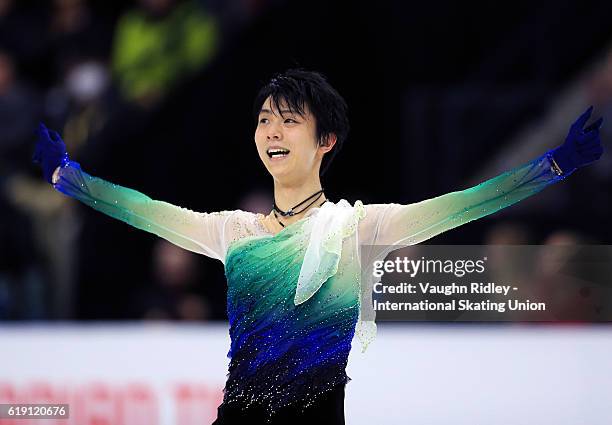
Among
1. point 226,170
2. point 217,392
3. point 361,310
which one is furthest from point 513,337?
point 226,170

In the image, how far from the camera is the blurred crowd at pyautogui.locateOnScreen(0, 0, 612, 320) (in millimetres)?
6293

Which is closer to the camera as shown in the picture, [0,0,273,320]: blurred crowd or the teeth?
the teeth

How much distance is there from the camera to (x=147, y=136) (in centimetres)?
685

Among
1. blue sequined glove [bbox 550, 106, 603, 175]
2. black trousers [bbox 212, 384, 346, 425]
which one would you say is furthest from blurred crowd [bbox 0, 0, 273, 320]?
blue sequined glove [bbox 550, 106, 603, 175]

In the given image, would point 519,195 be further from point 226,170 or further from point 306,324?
point 226,170

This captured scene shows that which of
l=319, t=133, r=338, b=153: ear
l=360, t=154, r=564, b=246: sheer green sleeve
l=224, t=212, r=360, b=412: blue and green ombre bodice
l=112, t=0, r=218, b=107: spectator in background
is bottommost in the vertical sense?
l=224, t=212, r=360, b=412: blue and green ombre bodice

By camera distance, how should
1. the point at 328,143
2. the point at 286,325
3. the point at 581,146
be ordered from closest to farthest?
1. the point at 581,146
2. the point at 286,325
3. the point at 328,143

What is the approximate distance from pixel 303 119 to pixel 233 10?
4.13m

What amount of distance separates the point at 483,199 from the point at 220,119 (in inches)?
151

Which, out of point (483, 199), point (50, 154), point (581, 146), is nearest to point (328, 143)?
point (483, 199)

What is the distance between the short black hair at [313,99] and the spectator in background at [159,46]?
3776 mm

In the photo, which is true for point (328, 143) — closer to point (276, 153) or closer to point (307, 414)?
point (276, 153)

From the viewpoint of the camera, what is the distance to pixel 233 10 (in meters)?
7.17

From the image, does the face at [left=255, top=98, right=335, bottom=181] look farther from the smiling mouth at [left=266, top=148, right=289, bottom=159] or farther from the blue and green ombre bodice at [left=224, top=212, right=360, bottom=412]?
the blue and green ombre bodice at [left=224, top=212, right=360, bottom=412]
